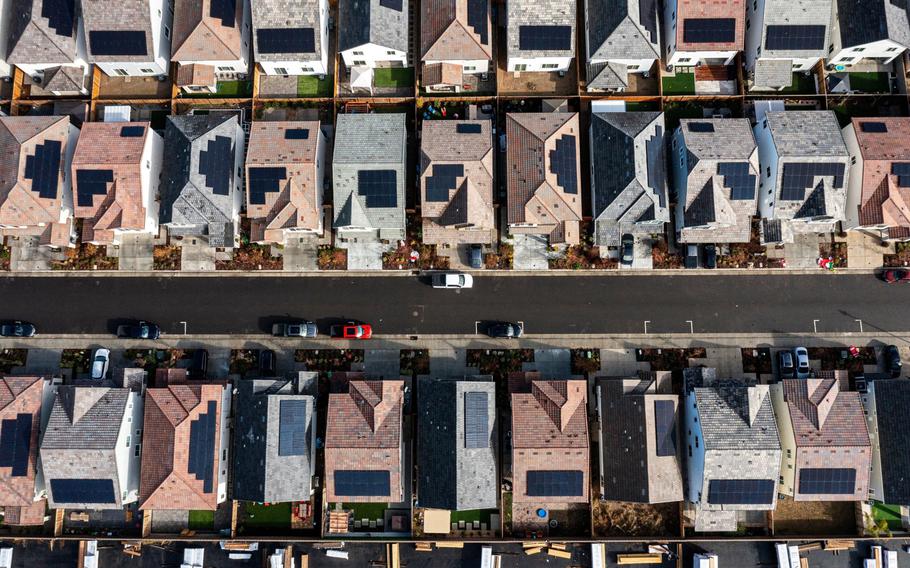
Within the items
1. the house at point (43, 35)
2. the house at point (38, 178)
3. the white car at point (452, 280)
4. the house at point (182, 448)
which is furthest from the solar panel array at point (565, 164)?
the house at point (43, 35)

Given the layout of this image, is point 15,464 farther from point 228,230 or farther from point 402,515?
point 402,515

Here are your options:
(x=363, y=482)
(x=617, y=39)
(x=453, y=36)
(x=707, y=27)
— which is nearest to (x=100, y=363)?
(x=363, y=482)

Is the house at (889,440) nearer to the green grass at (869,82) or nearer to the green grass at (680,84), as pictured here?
the green grass at (869,82)

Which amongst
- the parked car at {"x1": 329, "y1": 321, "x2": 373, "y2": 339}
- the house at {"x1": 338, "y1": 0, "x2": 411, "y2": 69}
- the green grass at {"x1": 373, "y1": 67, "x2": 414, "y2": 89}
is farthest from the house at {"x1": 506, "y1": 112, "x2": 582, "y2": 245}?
the parked car at {"x1": 329, "y1": 321, "x2": 373, "y2": 339}

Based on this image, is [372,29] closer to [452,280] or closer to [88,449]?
[452,280]

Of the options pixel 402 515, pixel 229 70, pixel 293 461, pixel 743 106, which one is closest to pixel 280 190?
pixel 229 70
